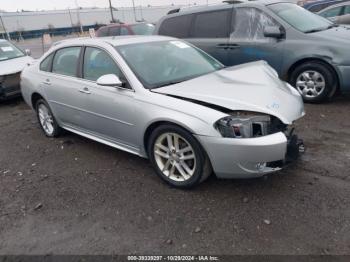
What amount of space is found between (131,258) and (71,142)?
9.63ft

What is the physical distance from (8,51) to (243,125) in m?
7.99

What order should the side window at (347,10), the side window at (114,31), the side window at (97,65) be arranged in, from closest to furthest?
the side window at (97,65) → the side window at (347,10) → the side window at (114,31)

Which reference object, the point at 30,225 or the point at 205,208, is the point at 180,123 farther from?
the point at 30,225

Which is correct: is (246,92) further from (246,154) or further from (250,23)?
(250,23)

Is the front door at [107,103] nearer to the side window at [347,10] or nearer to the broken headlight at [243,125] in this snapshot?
the broken headlight at [243,125]

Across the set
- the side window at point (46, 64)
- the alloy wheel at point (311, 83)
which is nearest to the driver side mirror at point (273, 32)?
the alloy wheel at point (311, 83)

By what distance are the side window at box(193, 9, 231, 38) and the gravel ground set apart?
10.0 feet

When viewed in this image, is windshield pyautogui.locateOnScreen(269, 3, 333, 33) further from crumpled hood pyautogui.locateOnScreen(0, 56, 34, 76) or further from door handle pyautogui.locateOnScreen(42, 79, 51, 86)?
crumpled hood pyautogui.locateOnScreen(0, 56, 34, 76)

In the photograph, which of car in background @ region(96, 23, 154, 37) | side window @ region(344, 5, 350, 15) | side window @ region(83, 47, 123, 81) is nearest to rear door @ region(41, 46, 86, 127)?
side window @ region(83, 47, 123, 81)

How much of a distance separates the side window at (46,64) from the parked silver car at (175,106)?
9 centimetres

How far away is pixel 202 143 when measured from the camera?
3.11 m

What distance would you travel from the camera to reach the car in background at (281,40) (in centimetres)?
558

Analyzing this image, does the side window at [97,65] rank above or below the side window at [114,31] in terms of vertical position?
above

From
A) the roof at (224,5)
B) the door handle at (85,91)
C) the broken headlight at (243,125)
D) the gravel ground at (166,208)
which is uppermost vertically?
the roof at (224,5)
